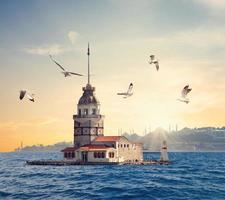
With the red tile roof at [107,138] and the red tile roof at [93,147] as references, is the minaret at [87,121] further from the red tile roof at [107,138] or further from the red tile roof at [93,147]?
the red tile roof at [93,147]

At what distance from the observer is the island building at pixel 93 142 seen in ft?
354

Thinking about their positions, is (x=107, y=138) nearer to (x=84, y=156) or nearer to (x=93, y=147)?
(x=93, y=147)

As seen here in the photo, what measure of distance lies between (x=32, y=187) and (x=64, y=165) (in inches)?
1836

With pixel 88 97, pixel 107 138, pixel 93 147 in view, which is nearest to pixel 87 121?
pixel 107 138

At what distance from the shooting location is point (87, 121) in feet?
378

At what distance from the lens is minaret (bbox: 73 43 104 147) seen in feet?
377

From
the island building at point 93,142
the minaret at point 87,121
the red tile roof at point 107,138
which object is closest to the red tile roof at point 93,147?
the island building at point 93,142

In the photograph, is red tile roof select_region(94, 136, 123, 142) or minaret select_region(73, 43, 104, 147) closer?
red tile roof select_region(94, 136, 123, 142)

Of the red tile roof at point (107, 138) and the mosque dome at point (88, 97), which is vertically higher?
the mosque dome at point (88, 97)

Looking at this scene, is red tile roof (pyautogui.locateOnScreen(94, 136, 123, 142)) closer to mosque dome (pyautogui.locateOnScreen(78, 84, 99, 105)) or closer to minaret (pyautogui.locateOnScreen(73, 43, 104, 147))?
minaret (pyautogui.locateOnScreen(73, 43, 104, 147))

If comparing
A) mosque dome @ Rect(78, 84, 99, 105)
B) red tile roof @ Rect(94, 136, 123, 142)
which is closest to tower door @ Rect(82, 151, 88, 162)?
red tile roof @ Rect(94, 136, 123, 142)

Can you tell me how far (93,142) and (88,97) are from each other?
41.9 ft

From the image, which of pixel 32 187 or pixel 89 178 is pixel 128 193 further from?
pixel 89 178

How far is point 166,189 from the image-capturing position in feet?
190
